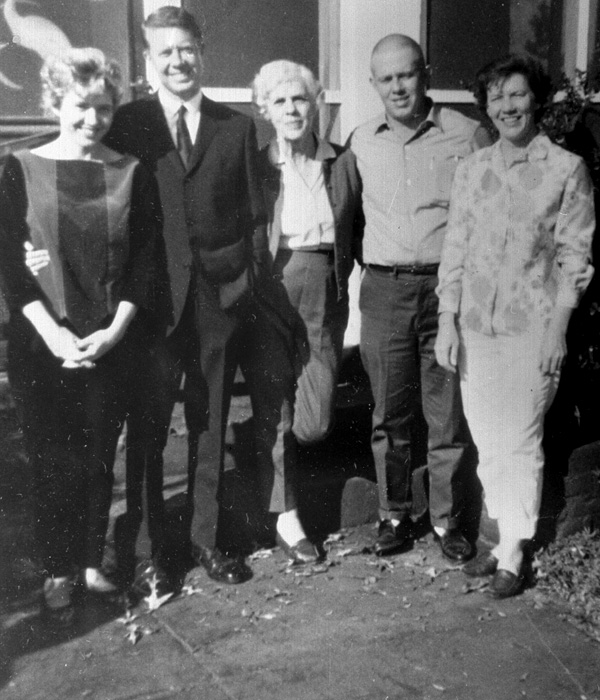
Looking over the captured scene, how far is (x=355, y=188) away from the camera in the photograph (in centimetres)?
423

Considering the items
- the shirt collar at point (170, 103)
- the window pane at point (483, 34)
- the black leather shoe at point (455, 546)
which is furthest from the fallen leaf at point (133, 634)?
the window pane at point (483, 34)

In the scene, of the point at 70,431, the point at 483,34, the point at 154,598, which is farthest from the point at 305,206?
the point at 483,34

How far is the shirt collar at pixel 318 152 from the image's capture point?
13.6ft

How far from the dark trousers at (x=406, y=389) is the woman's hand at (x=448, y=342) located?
6.9 inches

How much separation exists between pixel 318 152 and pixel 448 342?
3.43ft

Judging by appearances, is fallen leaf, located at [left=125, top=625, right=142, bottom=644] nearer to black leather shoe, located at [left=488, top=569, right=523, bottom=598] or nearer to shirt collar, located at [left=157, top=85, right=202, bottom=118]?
black leather shoe, located at [left=488, top=569, right=523, bottom=598]

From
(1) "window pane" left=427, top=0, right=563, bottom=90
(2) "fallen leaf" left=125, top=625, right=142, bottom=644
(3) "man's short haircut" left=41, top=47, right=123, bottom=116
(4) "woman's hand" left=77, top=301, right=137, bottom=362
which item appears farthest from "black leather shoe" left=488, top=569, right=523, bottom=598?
(1) "window pane" left=427, top=0, right=563, bottom=90

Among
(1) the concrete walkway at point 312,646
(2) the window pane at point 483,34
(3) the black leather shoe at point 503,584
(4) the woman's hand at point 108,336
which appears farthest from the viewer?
(2) the window pane at point 483,34

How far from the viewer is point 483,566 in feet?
14.0

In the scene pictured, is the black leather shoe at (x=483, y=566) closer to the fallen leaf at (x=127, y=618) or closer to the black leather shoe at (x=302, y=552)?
the black leather shoe at (x=302, y=552)

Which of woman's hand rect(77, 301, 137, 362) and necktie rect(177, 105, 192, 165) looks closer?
woman's hand rect(77, 301, 137, 362)

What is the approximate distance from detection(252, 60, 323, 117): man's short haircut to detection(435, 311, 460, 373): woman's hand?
44.4 inches

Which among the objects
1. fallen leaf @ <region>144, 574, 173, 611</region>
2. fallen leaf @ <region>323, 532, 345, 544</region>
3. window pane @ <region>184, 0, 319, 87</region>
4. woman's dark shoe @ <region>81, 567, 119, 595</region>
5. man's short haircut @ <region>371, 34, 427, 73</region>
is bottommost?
fallen leaf @ <region>323, 532, 345, 544</region>

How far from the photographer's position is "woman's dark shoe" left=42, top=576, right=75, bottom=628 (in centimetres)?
375
